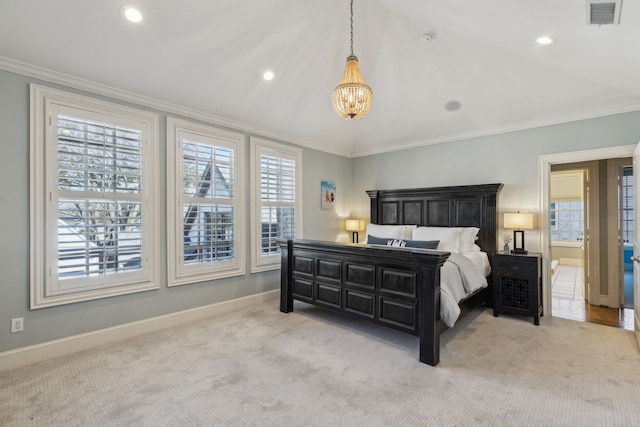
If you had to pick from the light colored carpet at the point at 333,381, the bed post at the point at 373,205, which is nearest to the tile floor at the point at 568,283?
the light colored carpet at the point at 333,381

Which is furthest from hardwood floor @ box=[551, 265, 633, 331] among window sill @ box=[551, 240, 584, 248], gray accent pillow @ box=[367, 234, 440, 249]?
window sill @ box=[551, 240, 584, 248]

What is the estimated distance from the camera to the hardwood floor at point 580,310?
386cm

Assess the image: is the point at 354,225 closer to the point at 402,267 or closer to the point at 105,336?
the point at 402,267

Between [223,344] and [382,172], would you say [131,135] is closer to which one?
[223,344]

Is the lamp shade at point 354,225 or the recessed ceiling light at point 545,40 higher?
the recessed ceiling light at point 545,40

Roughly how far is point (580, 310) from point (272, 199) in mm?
4676

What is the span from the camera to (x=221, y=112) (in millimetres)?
4023

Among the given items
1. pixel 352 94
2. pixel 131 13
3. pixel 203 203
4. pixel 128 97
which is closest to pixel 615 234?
pixel 352 94

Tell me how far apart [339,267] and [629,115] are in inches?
149

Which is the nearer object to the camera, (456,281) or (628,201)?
(456,281)

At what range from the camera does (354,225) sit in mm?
5812

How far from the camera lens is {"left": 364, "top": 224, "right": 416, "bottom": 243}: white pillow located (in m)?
4.93

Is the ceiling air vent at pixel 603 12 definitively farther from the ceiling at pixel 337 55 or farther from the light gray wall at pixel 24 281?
the light gray wall at pixel 24 281

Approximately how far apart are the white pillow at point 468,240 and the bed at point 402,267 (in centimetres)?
5
